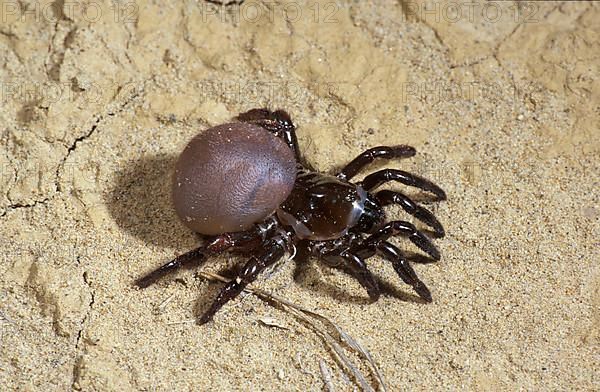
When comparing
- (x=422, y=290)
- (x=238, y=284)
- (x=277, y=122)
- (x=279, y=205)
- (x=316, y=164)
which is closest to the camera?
(x=238, y=284)

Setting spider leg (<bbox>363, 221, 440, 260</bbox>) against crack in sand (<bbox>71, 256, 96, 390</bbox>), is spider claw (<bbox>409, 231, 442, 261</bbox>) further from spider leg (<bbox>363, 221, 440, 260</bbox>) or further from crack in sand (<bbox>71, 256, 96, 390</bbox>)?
crack in sand (<bbox>71, 256, 96, 390</bbox>)

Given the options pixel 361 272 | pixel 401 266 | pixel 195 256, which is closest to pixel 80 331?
pixel 195 256

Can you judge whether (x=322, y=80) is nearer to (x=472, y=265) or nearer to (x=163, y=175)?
(x=163, y=175)

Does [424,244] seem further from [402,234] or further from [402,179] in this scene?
[402,179]

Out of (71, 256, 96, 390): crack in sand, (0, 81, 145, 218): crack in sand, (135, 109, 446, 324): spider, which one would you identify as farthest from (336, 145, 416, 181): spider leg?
(71, 256, 96, 390): crack in sand

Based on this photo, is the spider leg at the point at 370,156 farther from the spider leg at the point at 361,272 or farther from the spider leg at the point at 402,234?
the spider leg at the point at 361,272

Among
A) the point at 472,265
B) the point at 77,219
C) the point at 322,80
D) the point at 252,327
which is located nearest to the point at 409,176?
the point at 472,265
